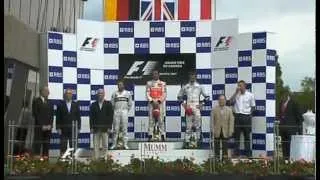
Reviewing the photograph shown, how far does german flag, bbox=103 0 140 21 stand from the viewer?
358 inches

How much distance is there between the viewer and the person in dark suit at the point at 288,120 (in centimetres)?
746

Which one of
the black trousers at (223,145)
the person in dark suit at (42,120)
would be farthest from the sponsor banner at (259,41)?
the person in dark suit at (42,120)

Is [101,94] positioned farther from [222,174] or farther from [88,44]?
[222,174]

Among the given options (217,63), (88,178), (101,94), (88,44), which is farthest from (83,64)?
(88,178)

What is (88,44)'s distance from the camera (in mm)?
9289

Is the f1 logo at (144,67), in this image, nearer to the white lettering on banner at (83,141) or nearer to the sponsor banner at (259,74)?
the sponsor banner at (259,74)

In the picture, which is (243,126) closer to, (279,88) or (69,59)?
(279,88)

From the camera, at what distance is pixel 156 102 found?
8641 mm

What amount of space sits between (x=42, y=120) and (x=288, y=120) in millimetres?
3112

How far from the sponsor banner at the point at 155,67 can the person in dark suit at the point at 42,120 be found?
4.92ft

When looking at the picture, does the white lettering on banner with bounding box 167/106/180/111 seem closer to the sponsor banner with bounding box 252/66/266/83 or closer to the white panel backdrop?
the white panel backdrop

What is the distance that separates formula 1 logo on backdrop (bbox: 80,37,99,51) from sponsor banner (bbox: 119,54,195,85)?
425mm

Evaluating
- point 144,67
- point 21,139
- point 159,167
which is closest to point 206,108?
point 144,67

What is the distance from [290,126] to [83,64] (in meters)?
3.22
